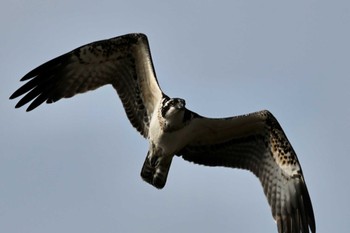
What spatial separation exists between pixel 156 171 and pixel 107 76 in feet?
6.54

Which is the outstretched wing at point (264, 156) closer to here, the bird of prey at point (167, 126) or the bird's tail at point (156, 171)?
the bird of prey at point (167, 126)

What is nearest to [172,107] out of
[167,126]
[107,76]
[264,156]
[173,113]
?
[173,113]

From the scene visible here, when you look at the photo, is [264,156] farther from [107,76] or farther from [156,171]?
[107,76]

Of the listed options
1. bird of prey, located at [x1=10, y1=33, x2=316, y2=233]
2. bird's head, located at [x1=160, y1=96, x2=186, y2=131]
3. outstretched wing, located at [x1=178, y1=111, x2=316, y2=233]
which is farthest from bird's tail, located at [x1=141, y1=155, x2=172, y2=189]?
outstretched wing, located at [x1=178, y1=111, x2=316, y2=233]

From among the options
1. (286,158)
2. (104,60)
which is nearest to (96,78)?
(104,60)

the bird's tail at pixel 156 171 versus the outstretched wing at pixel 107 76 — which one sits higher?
the outstretched wing at pixel 107 76

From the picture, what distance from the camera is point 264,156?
16.4 meters

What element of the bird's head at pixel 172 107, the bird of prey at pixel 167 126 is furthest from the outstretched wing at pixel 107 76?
the bird's head at pixel 172 107

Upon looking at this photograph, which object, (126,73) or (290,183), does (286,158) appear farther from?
(126,73)

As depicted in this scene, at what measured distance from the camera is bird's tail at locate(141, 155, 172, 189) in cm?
1574

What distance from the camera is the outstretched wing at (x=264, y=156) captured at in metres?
15.9

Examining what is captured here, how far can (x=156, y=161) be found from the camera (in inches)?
621

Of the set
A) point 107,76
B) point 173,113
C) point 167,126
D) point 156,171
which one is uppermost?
point 107,76

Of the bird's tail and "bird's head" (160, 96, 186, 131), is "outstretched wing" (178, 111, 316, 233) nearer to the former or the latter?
"bird's head" (160, 96, 186, 131)
